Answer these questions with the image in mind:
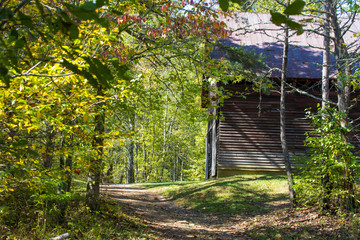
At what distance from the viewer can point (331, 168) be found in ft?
23.8

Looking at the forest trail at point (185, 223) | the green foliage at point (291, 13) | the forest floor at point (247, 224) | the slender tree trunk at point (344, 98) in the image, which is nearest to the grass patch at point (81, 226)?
the forest floor at point (247, 224)

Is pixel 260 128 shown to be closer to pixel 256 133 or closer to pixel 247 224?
pixel 256 133

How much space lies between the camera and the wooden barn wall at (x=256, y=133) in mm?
15328

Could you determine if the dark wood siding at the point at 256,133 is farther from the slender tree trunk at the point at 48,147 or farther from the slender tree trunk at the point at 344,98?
the slender tree trunk at the point at 48,147

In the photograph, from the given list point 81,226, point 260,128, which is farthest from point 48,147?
point 260,128

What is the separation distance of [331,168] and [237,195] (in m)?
5.36

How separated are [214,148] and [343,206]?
1002 cm

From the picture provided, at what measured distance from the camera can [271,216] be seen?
30.2ft

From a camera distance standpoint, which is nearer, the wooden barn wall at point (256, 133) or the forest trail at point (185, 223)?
the forest trail at point (185, 223)

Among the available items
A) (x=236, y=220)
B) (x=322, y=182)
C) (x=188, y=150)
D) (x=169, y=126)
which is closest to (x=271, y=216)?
(x=236, y=220)

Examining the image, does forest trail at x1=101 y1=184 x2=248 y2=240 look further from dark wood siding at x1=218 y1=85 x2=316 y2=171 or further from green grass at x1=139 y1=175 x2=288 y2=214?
dark wood siding at x1=218 y1=85 x2=316 y2=171

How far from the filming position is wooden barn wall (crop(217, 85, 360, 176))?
15328 mm

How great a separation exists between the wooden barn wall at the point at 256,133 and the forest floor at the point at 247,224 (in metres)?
4.58

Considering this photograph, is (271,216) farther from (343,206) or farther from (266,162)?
(266,162)
